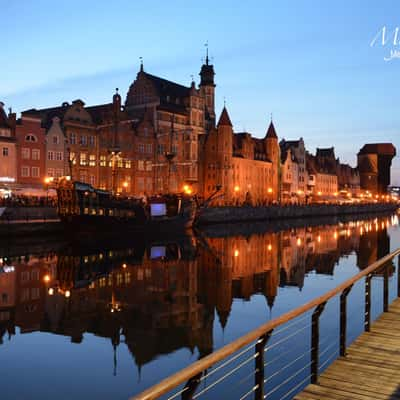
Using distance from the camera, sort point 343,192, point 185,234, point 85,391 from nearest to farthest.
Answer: point 85,391, point 185,234, point 343,192

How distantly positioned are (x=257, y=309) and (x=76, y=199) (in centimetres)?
3057

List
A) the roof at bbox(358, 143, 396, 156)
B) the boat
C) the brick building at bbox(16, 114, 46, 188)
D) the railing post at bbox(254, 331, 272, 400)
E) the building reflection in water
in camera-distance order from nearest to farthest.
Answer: the railing post at bbox(254, 331, 272, 400) < the building reflection in water < the boat < the brick building at bbox(16, 114, 46, 188) < the roof at bbox(358, 143, 396, 156)

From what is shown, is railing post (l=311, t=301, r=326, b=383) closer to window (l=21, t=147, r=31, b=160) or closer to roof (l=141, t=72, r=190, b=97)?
window (l=21, t=147, r=31, b=160)

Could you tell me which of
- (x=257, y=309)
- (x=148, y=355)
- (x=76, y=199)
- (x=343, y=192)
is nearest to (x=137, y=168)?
(x=76, y=199)

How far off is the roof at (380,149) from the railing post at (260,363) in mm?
193637

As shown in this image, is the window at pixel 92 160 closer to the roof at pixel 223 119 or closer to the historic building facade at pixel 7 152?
the historic building facade at pixel 7 152

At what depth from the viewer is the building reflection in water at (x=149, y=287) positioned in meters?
15.3

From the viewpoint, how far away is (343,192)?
14462 cm

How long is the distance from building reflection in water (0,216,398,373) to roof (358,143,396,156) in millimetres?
154860

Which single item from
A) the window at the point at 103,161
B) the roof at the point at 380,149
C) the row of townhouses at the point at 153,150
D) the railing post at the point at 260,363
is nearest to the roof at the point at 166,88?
the row of townhouses at the point at 153,150

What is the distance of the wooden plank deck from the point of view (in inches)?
258

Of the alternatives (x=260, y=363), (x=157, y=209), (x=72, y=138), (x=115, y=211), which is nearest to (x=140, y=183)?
(x=72, y=138)

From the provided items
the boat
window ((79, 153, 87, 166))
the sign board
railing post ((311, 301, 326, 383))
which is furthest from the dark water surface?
window ((79, 153, 87, 166))

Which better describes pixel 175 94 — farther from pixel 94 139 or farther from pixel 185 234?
pixel 185 234
